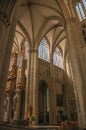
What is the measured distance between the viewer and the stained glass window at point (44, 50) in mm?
22578

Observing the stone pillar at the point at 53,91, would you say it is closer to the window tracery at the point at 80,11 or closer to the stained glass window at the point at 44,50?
the stained glass window at the point at 44,50

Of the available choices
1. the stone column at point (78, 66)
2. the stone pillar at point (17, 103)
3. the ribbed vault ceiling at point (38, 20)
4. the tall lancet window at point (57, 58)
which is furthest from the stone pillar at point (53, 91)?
the stone column at point (78, 66)

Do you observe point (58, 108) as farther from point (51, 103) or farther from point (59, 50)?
point (59, 50)

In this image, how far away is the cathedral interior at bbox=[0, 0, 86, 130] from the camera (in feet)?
33.2

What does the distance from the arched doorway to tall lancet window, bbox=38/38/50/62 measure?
167 inches

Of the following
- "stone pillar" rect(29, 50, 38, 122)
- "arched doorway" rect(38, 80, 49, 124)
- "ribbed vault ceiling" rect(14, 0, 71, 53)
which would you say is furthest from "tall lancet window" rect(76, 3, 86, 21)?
"arched doorway" rect(38, 80, 49, 124)

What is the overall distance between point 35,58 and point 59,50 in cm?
820

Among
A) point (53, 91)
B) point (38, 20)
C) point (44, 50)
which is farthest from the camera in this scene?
point (44, 50)

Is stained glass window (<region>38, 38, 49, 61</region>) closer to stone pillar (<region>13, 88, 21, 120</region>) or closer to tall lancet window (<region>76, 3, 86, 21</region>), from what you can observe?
stone pillar (<region>13, 88, 21, 120</region>)

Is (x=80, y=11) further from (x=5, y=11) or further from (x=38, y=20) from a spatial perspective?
(x=5, y=11)

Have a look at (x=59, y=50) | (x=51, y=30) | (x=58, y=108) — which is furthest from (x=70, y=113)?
(x=51, y=30)

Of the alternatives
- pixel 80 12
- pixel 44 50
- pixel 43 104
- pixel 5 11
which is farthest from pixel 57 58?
pixel 5 11

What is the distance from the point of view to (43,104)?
22.1m

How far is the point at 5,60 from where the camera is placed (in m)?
7.95
